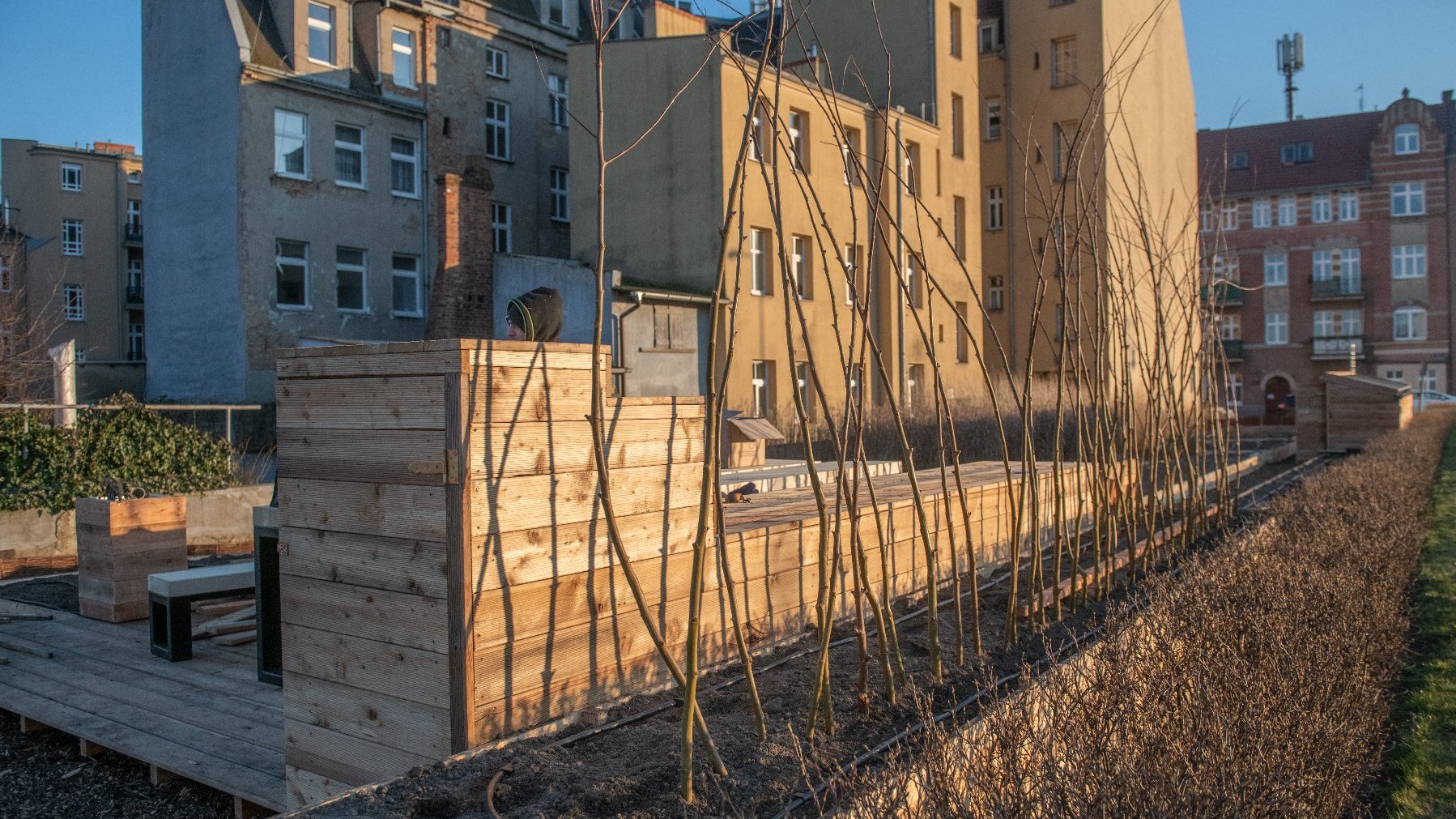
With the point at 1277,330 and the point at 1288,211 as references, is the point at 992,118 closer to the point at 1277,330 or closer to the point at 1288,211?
the point at 1277,330

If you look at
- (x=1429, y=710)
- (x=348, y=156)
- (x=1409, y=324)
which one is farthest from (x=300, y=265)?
(x=1409, y=324)

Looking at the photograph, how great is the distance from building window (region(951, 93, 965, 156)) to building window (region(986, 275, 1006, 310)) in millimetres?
4753

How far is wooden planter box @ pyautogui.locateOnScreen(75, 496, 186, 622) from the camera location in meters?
7.84

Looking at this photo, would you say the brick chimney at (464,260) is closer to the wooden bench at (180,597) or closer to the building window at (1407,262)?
the wooden bench at (180,597)

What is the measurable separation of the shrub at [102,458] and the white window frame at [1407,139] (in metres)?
51.2

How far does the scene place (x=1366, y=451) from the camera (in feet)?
50.2

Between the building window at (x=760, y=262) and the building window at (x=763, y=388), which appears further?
the building window at (x=763, y=388)

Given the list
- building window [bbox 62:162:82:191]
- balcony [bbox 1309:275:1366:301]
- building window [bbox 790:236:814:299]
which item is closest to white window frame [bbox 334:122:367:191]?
building window [bbox 790:236:814:299]

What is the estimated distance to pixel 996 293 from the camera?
108 ft

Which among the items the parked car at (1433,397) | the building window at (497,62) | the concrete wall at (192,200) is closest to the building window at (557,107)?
the building window at (497,62)

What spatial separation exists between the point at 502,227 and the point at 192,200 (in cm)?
721

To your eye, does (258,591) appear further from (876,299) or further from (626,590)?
(876,299)

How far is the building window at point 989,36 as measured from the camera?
32.4 metres

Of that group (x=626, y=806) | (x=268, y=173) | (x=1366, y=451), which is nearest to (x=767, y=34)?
(x=626, y=806)
